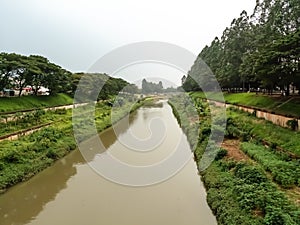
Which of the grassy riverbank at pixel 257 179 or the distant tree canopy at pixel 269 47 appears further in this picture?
the distant tree canopy at pixel 269 47

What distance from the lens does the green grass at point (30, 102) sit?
23.0 metres

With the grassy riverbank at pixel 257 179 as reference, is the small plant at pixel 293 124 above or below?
above

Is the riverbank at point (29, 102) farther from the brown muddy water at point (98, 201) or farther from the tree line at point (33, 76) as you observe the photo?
the brown muddy water at point (98, 201)

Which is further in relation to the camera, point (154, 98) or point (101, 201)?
point (154, 98)

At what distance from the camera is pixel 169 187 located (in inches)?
406

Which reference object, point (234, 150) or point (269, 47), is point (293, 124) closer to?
point (234, 150)

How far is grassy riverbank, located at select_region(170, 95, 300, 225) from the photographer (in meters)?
6.89

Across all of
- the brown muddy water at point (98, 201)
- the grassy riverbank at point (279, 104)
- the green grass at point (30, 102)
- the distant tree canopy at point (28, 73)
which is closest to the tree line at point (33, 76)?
the distant tree canopy at point (28, 73)

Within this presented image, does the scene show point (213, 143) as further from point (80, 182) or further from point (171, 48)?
point (80, 182)

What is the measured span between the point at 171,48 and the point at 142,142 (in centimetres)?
738

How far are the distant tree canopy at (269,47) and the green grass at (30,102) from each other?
1738 cm

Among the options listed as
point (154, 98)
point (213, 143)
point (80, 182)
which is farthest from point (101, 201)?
point (154, 98)

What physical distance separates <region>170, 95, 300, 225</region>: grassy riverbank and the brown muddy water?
1.80ft

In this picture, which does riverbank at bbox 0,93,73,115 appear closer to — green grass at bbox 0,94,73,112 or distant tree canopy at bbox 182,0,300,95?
green grass at bbox 0,94,73,112
